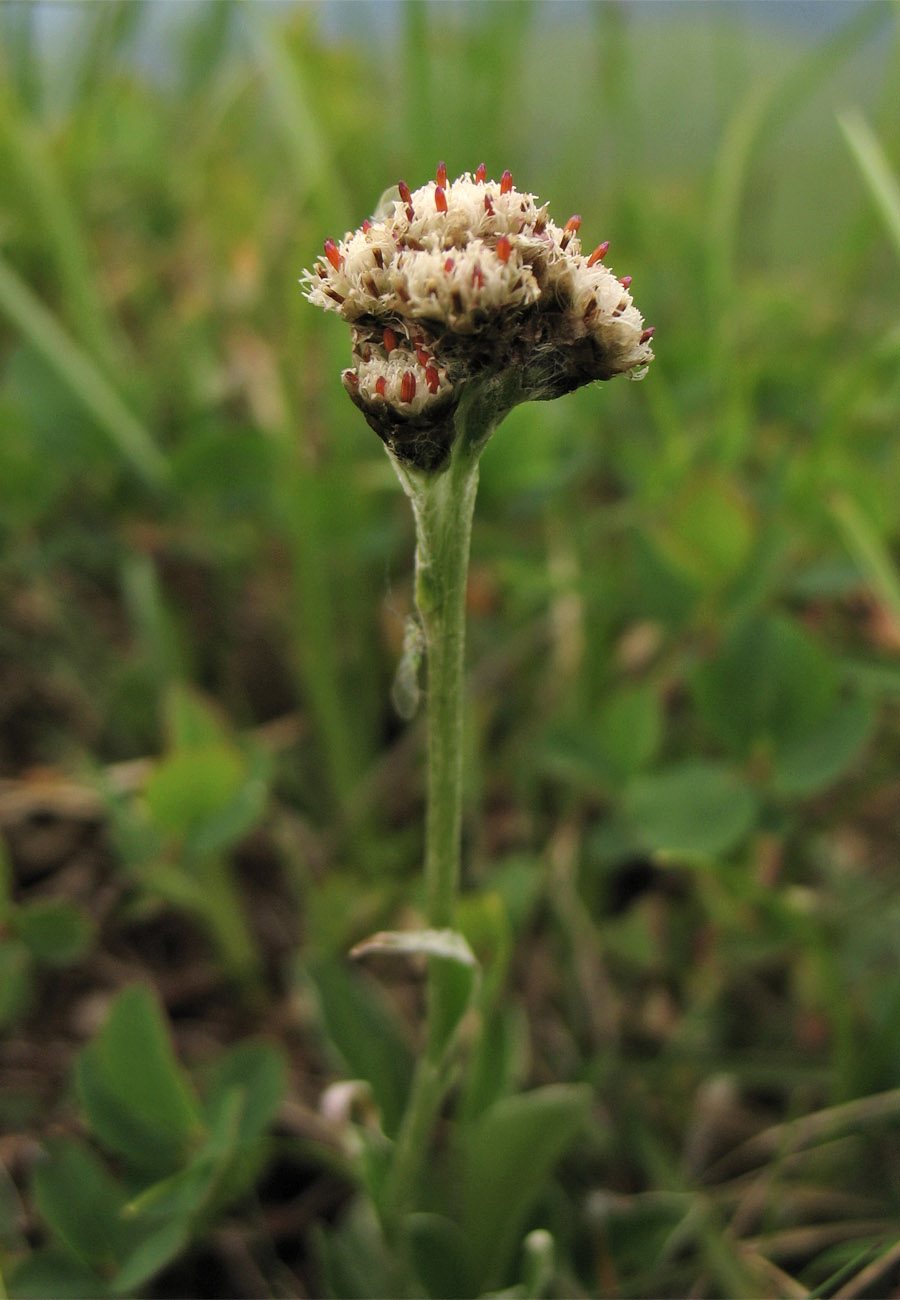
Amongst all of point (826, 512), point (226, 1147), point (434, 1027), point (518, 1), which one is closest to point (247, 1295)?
Result: point (226, 1147)

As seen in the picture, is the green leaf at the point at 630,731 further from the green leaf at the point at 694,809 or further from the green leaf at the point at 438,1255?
the green leaf at the point at 438,1255

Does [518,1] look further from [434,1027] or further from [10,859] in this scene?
[434,1027]

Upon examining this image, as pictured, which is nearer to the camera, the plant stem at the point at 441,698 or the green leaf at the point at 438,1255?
the plant stem at the point at 441,698

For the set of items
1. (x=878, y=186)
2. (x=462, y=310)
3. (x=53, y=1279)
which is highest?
(x=878, y=186)

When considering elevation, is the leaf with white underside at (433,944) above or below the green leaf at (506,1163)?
above

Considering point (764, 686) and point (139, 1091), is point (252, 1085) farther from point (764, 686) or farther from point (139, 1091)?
point (764, 686)

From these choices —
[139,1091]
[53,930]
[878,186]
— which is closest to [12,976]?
[53,930]

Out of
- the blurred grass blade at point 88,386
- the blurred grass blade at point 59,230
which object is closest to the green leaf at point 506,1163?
the blurred grass blade at point 88,386

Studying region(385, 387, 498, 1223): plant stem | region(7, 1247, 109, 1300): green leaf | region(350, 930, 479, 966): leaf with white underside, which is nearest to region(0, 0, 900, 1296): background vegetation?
region(7, 1247, 109, 1300): green leaf
